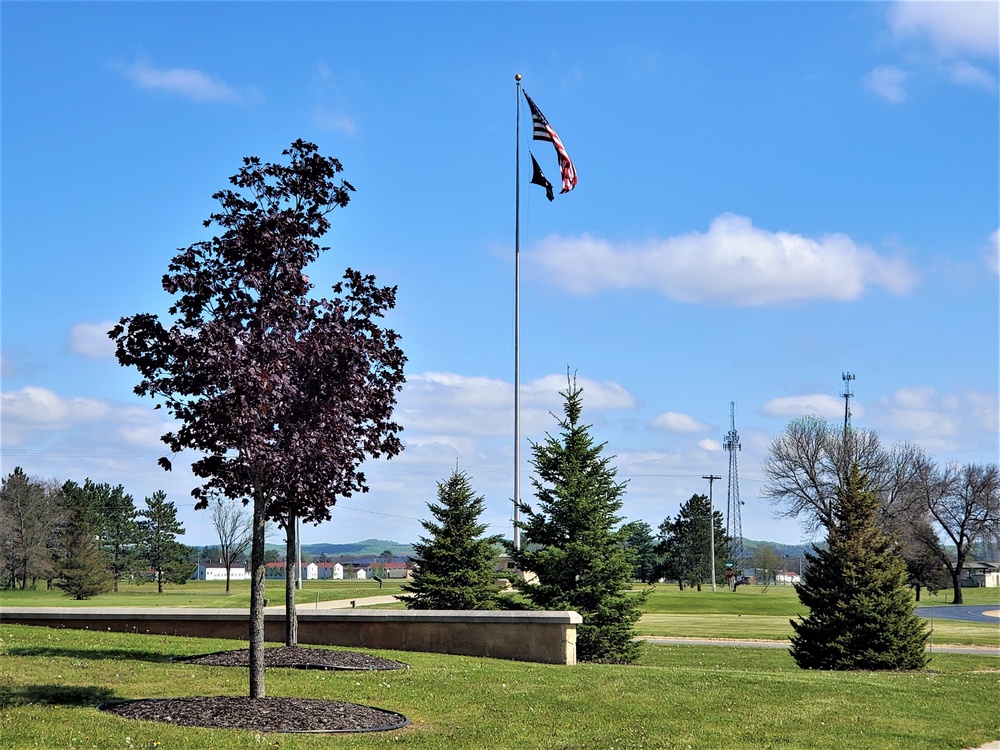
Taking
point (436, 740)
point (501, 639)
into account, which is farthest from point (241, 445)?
point (501, 639)

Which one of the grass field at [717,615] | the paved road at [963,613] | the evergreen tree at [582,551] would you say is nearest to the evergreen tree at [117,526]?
the grass field at [717,615]

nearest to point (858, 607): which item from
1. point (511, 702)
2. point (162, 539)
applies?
point (511, 702)

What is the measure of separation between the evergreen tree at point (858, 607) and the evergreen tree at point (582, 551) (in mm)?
3690

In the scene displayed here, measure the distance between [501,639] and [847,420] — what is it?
70590 mm

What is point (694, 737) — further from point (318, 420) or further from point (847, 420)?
point (847, 420)

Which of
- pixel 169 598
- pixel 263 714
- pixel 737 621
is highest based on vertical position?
pixel 263 714

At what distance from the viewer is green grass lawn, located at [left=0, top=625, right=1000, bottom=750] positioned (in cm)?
970

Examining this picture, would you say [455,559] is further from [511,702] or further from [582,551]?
[511,702]

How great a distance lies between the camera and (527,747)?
975 cm

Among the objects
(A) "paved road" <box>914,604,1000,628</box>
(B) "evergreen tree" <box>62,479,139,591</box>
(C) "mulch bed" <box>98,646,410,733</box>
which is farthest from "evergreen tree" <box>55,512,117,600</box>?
(C) "mulch bed" <box>98,646,410,733</box>

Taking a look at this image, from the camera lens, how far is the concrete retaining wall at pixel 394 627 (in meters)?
16.6

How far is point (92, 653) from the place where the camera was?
14.7m

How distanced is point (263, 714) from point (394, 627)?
7224 millimetres

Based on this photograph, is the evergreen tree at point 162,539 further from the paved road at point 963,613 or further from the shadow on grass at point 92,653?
the shadow on grass at point 92,653
